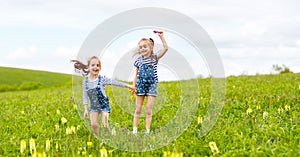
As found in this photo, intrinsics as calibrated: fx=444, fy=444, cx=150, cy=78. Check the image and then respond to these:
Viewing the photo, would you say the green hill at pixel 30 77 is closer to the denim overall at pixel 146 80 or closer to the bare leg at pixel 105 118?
the bare leg at pixel 105 118

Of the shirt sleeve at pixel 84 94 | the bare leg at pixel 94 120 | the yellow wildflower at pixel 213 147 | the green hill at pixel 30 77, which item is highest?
the green hill at pixel 30 77

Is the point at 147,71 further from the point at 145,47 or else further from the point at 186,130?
the point at 186,130

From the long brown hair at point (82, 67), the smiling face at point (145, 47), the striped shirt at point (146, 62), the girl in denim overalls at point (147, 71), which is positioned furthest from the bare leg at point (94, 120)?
the smiling face at point (145, 47)

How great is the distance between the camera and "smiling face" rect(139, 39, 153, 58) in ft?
27.2

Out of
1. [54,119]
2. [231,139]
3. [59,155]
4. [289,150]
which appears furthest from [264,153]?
[54,119]

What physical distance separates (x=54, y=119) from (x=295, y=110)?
5936mm

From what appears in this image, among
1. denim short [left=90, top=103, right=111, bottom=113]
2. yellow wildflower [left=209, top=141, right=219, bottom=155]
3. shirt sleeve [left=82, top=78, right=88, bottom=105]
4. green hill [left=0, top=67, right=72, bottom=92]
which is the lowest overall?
yellow wildflower [left=209, top=141, right=219, bottom=155]

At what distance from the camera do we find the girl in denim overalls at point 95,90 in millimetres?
8219

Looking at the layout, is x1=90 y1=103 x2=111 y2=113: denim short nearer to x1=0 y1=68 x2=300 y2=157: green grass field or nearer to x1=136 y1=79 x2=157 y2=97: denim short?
x1=0 y1=68 x2=300 y2=157: green grass field

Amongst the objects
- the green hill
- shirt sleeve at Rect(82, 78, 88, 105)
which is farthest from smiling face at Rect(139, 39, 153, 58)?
the green hill

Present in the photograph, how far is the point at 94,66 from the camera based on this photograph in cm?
822

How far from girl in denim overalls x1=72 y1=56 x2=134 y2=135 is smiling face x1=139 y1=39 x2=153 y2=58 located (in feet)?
2.43

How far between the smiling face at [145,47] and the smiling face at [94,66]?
0.84 metres

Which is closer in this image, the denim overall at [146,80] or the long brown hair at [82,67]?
the long brown hair at [82,67]
